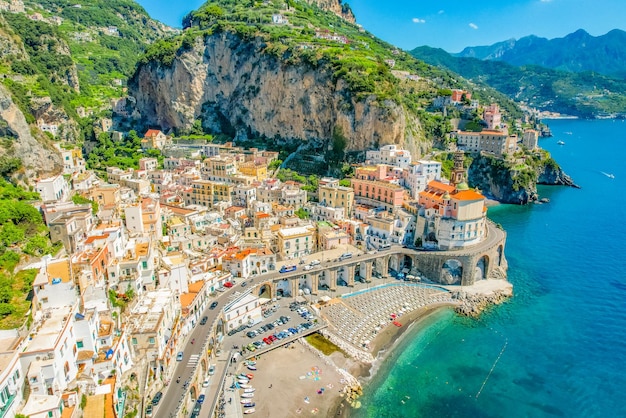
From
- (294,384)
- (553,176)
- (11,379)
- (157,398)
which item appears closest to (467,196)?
(294,384)

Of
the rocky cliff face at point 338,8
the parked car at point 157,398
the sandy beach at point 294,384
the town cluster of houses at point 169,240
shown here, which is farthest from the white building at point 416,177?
the rocky cliff face at point 338,8

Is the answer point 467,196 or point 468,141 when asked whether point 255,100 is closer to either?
point 468,141

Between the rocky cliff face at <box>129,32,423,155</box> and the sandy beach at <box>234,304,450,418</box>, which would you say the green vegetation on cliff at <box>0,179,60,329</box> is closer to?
the sandy beach at <box>234,304,450,418</box>

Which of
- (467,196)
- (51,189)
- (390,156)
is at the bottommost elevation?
(467,196)

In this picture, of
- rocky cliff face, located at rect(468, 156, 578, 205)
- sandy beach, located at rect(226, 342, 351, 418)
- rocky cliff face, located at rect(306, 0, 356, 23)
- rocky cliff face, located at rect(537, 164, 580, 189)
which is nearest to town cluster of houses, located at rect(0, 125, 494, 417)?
sandy beach, located at rect(226, 342, 351, 418)

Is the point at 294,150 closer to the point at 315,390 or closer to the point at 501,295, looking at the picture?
the point at 501,295
